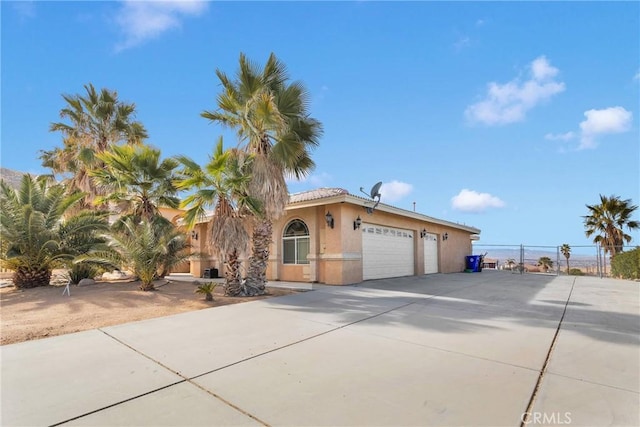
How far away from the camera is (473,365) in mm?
4113

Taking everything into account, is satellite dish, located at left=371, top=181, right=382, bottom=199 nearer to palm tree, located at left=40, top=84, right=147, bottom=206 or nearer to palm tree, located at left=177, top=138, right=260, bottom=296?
palm tree, located at left=177, top=138, right=260, bottom=296

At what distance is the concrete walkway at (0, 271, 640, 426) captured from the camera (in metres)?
2.93

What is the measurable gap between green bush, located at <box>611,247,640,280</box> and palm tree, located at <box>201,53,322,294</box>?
18734mm

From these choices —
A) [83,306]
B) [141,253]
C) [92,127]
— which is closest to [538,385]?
[83,306]

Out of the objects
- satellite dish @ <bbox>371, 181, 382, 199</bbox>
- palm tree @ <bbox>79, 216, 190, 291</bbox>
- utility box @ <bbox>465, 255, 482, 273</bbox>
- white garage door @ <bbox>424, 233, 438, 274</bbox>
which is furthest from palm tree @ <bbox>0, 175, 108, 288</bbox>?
utility box @ <bbox>465, 255, 482, 273</bbox>

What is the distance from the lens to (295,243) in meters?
14.3

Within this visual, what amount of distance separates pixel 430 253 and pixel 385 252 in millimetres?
5702

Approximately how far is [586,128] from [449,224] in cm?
985

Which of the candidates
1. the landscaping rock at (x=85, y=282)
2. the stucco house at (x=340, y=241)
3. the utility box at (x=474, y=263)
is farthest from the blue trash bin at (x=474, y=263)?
the landscaping rock at (x=85, y=282)

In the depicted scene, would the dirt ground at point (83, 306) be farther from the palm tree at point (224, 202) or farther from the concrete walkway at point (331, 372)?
the palm tree at point (224, 202)

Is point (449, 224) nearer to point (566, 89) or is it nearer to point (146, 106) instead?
point (566, 89)

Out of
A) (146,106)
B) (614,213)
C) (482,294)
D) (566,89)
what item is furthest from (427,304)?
(614,213)

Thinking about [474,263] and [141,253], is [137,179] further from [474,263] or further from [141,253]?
[474,263]

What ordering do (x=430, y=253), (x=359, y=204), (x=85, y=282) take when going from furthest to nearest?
(x=430, y=253), (x=359, y=204), (x=85, y=282)
